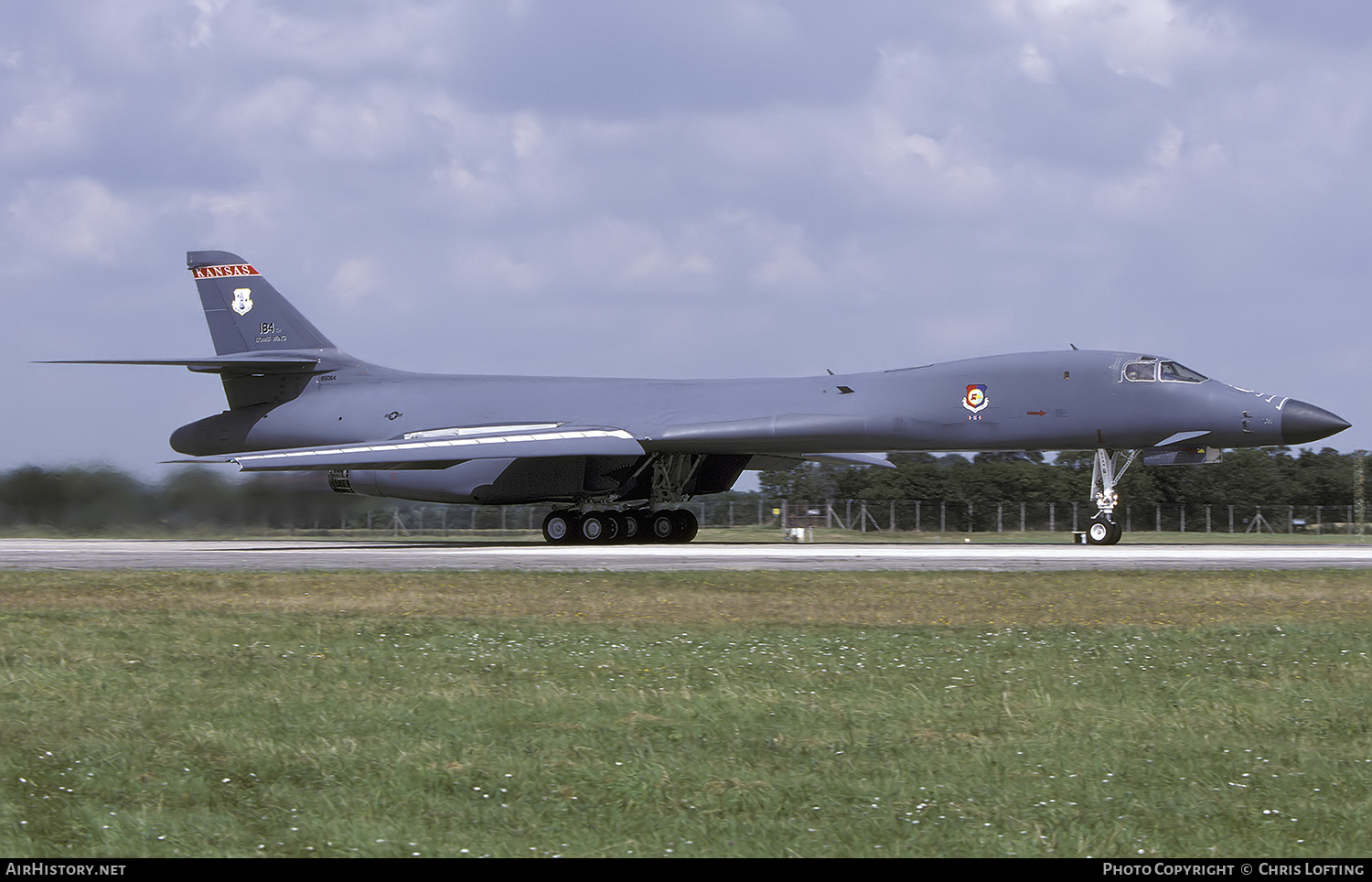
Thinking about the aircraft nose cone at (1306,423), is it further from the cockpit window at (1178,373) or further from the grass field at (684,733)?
the grass field at (684,733)

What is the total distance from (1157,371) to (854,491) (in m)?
35.1


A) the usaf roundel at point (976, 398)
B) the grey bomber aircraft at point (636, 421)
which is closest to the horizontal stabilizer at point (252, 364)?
the grey bomber aircraft at point (636, 421)

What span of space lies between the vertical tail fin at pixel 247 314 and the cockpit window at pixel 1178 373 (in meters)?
18.5

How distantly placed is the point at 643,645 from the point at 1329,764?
477 cm

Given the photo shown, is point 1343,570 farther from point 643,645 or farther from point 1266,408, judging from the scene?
point 643,645

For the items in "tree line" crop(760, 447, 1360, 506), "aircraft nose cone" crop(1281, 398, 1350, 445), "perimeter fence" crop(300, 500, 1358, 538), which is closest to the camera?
"aircraft nose cone" crop(1281, 398, 1350, 445)

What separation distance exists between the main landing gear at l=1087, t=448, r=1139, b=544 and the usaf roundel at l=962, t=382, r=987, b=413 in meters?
2.26

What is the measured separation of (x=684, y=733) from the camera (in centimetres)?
629

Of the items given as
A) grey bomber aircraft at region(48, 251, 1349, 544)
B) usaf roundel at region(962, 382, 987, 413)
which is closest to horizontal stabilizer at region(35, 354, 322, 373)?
grey bomber aircraft at region(48, 251, 1349, 544)

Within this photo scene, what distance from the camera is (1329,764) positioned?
5586 mm

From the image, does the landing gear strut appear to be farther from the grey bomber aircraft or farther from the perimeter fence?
the perimeter fence

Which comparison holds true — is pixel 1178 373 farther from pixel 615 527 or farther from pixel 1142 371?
pixel 615 527

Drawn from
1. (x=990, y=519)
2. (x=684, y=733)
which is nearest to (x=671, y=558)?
(x=684, y=733)

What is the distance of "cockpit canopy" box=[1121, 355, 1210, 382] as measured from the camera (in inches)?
915
